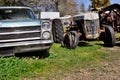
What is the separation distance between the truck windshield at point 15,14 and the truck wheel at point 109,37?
2.98 meters

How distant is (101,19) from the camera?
13.0m

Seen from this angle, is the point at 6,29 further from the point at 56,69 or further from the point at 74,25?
the point at 74,25

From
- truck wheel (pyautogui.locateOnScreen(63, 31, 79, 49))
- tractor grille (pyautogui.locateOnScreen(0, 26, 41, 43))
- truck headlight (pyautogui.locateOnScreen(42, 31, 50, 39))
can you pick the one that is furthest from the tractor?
tractor grille (pyautogui.locateOnScreen(0, 26, 41, 43))

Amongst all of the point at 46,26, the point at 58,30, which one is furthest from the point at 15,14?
the point at 58,30

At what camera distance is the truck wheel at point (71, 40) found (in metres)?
10.6

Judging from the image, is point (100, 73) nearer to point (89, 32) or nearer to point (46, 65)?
point (46, 65)

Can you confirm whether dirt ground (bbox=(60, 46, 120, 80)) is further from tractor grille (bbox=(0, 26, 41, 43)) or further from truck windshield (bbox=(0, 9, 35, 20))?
truck windshield (bbox=(0, 9, 35, 20))

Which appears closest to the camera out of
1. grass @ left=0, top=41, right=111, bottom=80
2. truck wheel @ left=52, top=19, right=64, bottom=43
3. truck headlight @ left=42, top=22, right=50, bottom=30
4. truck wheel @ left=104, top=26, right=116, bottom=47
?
grass @ left=0, top=41, right=111, bottom=80

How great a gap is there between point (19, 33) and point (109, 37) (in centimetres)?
415

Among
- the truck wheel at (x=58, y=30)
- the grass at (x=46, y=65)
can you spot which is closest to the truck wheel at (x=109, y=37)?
the grass at (x=46, y=65)

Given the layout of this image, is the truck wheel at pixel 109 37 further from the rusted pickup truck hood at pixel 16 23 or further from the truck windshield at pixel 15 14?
the rusted pickup truck hood at pixel 16 23

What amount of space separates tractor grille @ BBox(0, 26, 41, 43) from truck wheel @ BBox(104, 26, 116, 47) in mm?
3476

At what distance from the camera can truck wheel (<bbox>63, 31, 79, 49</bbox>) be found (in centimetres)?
1062

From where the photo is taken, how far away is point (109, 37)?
11.0 m
